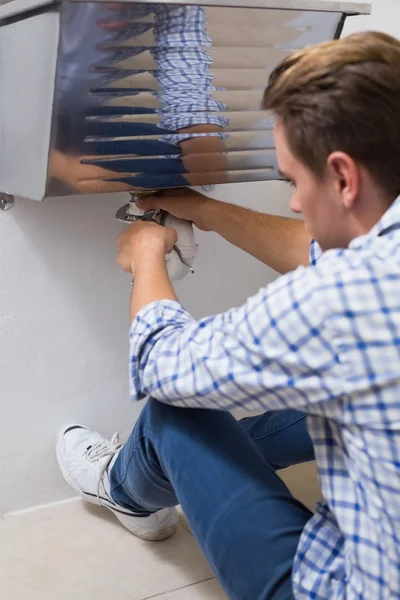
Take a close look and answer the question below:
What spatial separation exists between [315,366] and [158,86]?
19.9 inches

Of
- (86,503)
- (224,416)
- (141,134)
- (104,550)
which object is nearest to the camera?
(224,416)

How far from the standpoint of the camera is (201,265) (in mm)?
1438

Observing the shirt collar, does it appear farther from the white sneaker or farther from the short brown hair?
the white sneaker

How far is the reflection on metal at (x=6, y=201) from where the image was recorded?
3.86ft

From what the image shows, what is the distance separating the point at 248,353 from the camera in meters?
0.73

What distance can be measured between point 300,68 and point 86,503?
0.93 m

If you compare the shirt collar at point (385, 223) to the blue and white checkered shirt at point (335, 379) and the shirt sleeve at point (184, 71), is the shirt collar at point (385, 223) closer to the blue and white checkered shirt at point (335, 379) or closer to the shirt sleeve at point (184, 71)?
the blue and white checkered shirt at point (335, 379)

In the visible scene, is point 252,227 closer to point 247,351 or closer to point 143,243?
point 143,243

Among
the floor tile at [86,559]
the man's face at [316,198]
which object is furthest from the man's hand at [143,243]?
the floor tile at [86,559]

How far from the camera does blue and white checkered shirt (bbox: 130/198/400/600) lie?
65 centimetres

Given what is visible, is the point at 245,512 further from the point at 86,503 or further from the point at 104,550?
the point at 86,503

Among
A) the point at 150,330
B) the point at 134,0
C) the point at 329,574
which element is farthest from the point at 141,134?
the point at 329,574

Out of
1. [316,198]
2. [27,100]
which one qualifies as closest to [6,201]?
[27,100]

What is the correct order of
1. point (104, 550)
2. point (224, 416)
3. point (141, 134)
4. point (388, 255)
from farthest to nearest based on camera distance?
Answer: point (104, 550) → point (141, 134) → point (224, 416) → point (388, 255)
